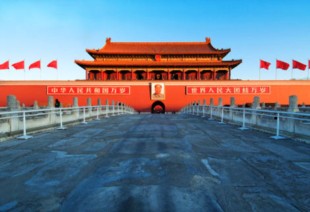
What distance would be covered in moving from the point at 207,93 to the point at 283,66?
14.0m

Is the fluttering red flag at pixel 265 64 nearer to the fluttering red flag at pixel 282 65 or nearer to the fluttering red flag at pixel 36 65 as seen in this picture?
the fluttering red flag at pixel 282 65

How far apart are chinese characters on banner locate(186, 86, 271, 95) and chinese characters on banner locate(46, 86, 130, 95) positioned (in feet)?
35.1

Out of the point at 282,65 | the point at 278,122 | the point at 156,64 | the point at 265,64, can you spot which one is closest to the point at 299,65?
the point at 282,65

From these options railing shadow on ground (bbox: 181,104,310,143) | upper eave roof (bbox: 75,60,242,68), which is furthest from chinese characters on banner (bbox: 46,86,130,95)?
railing shadow on ground (bbox: 181,104,310,143)

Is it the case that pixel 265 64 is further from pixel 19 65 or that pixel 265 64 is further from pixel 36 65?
pixel 19 65

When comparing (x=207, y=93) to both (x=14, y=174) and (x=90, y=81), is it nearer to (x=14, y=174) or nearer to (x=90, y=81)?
(x=90, y=81)

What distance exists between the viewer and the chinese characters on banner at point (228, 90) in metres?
30.4

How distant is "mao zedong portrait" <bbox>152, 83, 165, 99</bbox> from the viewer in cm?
3042

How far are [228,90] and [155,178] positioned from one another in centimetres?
3012

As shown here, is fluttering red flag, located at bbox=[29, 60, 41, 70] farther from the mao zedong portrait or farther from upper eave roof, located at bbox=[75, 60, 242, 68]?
the mao zedong portrait

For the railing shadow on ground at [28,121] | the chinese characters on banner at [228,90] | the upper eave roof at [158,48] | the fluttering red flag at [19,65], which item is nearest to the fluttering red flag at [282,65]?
the chinese characters on banner at [228,90]

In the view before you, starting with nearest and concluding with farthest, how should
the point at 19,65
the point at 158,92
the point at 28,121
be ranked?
the point at 28,121, the point at 158,92, the point at 19,65

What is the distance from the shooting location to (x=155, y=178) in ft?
9.87

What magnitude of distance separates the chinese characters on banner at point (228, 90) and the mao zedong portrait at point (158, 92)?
418 cm
